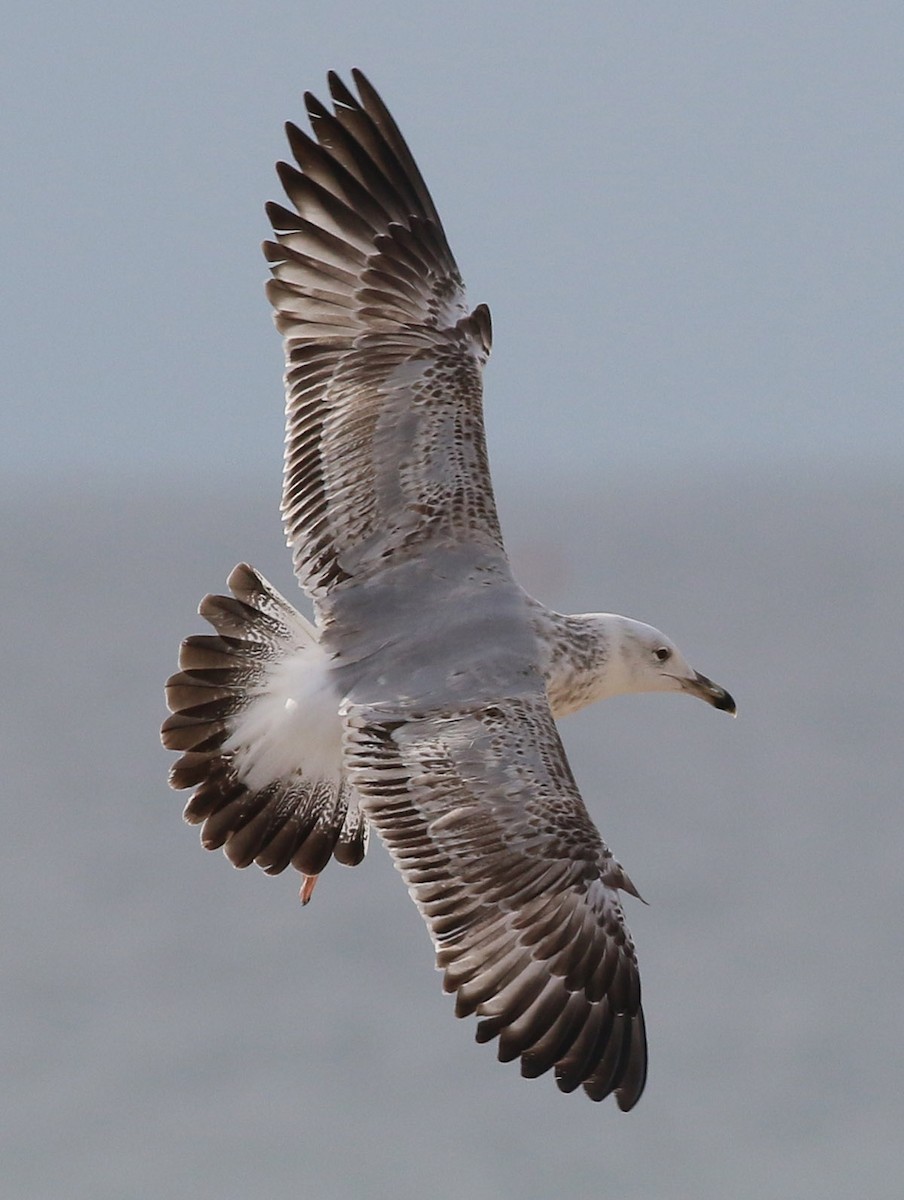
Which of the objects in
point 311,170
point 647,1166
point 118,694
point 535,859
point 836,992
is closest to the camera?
point 535,859

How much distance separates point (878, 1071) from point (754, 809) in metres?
17.9

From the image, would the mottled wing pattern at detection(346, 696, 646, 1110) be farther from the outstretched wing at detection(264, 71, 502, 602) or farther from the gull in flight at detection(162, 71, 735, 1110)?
the outstretched wing at detection(264, 71, 502, 602)

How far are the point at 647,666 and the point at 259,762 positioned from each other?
1.53 meters

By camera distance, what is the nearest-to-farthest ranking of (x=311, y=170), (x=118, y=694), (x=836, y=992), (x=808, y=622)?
(x=311, y=170) → (x=836, y=992) → (x=118, y=694) → (x=808, y=622)

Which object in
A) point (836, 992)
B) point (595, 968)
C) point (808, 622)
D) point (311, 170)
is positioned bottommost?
point (808, 622)

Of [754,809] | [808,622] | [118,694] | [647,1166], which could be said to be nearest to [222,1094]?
[647,1166]

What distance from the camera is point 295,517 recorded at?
768 cm

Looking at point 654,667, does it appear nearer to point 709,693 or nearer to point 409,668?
point 709,693

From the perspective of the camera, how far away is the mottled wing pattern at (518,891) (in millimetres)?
6590

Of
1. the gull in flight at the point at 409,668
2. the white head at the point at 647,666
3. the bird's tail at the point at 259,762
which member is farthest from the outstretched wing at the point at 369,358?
the white head at the point at 647,666

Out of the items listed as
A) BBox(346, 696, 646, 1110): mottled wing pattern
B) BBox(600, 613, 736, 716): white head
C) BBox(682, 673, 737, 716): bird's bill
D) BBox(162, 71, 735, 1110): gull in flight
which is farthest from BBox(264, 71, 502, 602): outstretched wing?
BBox(682, 673, 737, 716): bird's bill

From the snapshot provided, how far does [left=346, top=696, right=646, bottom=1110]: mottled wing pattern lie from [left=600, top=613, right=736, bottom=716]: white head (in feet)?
3.24

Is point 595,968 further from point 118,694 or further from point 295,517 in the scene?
point 118,694

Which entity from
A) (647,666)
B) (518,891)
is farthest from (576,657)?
(518,891)
